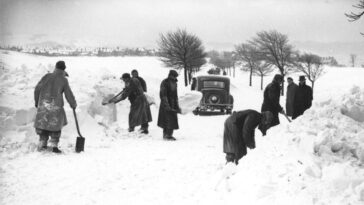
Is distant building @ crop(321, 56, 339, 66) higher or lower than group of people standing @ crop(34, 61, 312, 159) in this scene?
higher

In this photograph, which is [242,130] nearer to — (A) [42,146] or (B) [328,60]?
(A) [42,146]

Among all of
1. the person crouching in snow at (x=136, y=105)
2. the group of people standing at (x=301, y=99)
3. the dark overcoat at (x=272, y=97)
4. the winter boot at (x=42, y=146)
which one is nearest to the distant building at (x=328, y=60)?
the group of people standing at (x=301, y=99)

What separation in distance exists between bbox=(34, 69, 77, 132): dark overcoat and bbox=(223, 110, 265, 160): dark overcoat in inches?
130

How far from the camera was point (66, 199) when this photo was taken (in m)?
4.61

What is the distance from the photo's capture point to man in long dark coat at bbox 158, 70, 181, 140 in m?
9.77

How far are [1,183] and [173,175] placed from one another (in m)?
2.38

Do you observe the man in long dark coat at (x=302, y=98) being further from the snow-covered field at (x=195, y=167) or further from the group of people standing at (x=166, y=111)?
the snow-covered field at (x=195, y=167)

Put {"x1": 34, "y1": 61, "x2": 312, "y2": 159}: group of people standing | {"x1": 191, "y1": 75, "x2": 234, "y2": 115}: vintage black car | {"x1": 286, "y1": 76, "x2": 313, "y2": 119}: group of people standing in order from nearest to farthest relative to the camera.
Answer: {"x1": 34, "y1": 61, "x2": 312, "y2": 159}: group of people standing → {"x1": 286, "y1": 76, "x2": 313, "y2": 119}: group of people standing → {"x1": 191, "y1": 75, "x2": 234, "y2": 115}: vintage black car

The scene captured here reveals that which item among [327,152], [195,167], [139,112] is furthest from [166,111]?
[327,152]

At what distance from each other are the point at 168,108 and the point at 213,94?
10.5 meters

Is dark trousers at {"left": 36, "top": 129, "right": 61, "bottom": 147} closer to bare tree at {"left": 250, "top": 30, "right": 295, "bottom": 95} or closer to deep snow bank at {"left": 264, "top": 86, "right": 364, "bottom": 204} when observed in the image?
deep snow bank at {"left": 264, "top": 86, "right": 364, "bottom": 204}

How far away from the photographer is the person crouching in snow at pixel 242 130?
17.7 ft

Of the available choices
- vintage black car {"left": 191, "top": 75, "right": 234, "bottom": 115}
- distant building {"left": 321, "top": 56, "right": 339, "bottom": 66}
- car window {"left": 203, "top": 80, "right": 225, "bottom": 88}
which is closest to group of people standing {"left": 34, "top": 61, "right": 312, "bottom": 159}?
vintage black car {"left": 191, "top": 75, "right": 234, "bottom": 115}

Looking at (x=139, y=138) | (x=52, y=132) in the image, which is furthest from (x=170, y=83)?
(x=52, y=132)
